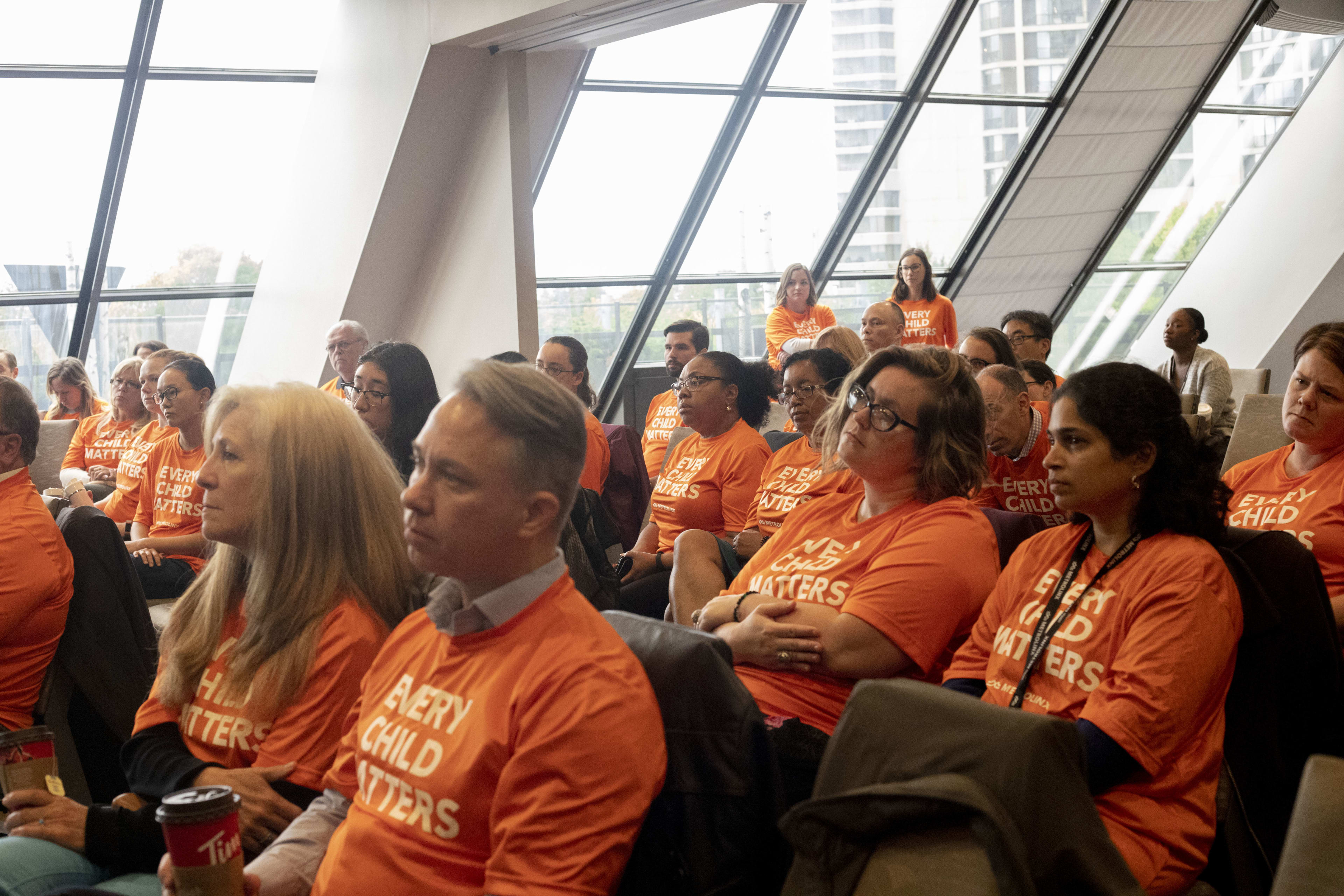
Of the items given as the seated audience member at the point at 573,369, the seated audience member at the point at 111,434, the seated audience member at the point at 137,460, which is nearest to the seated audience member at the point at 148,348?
the seated audience member at the point at 111,434

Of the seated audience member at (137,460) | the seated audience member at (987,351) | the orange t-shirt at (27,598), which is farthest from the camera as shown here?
the seated audience member at (137,460)

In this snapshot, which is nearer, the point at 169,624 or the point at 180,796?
the point at 180,796

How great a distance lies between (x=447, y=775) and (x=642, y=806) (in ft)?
0.81

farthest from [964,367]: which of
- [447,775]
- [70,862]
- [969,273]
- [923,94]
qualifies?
[969,273]

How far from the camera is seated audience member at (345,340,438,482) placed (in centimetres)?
340

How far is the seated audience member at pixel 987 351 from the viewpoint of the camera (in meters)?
4.15

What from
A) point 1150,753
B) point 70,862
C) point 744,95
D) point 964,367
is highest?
point 744,95

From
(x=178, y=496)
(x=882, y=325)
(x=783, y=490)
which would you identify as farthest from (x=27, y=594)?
(x=882, y=325)

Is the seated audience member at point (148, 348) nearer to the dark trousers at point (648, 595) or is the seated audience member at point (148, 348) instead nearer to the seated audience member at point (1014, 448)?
the dark trousers at point (648, 595)

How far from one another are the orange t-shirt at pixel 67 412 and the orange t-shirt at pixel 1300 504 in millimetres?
5519

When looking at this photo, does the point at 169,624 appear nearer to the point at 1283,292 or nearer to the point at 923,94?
the point at 923,94

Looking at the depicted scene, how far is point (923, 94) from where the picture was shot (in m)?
7.96

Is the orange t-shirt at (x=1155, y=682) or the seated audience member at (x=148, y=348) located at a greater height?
the seated audience member at (x=148, y=348)

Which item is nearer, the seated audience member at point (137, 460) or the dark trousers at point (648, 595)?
the dark trousers at point (648, 595)
